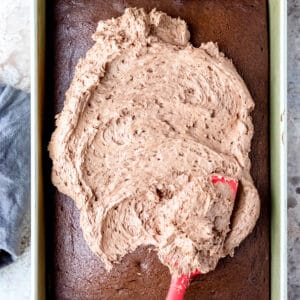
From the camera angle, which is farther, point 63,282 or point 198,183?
point 63,282

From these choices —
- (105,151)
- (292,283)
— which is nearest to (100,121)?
(105,151)

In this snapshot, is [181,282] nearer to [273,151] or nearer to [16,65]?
[273,151]

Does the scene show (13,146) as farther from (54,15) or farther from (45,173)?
(54,15)

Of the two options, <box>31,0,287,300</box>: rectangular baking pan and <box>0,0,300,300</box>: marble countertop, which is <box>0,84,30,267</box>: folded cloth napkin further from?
<box>31,0,287,300</box>: rectangular baking pan

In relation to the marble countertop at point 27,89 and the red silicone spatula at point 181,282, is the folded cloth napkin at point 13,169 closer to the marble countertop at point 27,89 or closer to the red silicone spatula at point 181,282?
the marble countertop at point 27,89

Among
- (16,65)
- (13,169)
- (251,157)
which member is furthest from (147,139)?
(16,65)
